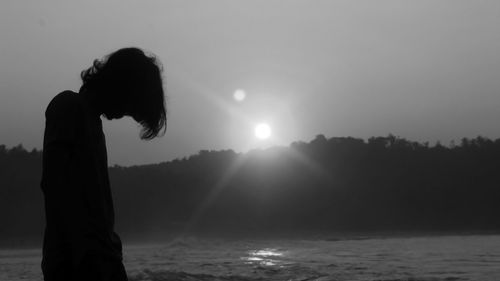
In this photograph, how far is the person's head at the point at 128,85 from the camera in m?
2.04

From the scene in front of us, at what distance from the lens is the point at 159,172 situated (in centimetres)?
5972

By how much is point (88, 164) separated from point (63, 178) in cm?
10

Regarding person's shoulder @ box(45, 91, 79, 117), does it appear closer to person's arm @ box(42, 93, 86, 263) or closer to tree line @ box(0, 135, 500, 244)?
person's arm @ box(42, 93, 86, 263)

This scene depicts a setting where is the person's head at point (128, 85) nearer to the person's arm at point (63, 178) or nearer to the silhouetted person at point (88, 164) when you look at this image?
the silhouetted person at point (88, 164)

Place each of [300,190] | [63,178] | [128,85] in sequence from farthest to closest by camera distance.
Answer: [300,190] → [128,85] → [63,178]

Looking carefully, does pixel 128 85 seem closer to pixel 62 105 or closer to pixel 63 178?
pixel 62 105

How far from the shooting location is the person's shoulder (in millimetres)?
1858

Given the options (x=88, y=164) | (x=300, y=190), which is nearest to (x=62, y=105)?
(x=88, y=164)

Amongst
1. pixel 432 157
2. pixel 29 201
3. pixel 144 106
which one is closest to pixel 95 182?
pixel 144 106

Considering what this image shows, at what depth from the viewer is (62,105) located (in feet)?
6.14

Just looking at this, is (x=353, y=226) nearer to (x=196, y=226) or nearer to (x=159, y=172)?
(x=196, y=226)

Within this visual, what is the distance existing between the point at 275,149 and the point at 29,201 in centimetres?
2331

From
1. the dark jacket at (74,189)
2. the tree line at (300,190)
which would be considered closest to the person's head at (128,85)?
the dark jacket at (74,189)

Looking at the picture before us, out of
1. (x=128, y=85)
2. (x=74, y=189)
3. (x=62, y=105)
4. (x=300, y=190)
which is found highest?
(x=300, y=190)
